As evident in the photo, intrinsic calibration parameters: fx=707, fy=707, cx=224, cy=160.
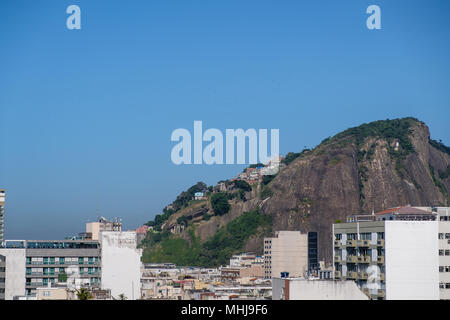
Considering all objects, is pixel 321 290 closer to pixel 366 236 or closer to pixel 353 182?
pixel 366 236

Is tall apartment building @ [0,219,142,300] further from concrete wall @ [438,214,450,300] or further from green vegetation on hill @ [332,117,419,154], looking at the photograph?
green vegetation on hill @ [332,117,419,154]

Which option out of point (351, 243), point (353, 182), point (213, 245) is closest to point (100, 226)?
point (351, 243)

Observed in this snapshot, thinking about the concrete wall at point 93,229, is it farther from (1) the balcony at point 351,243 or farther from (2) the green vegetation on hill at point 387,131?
(2) the green vegetation on hill at point 387,131

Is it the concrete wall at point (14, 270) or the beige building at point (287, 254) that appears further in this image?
the beige building at point (287, 254)

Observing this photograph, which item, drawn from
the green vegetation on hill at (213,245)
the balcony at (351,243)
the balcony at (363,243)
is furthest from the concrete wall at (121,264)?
the green vegetation on hill at (213,245)

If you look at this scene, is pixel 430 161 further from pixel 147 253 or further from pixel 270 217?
pixel 147 253
